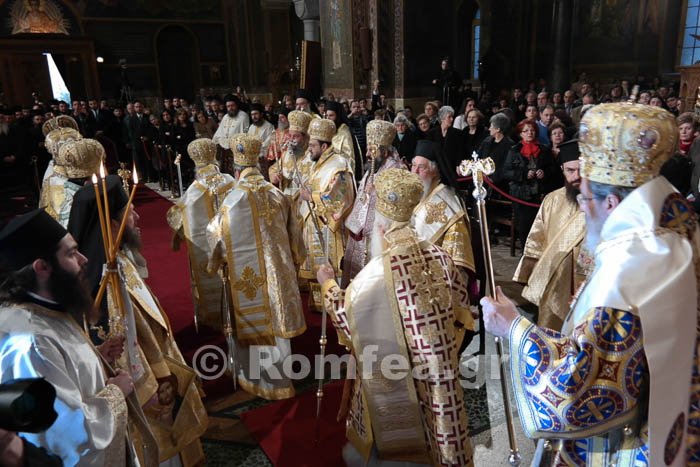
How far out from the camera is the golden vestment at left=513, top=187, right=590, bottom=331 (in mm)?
3553

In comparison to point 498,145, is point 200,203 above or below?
below

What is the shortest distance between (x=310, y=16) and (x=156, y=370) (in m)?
16.1

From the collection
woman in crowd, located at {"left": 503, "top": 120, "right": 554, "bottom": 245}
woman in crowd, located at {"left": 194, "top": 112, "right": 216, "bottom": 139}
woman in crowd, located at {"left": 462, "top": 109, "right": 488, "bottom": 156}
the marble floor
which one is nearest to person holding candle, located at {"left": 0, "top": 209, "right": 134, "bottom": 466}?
the marble floor

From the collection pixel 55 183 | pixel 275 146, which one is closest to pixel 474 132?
pixel 275 146

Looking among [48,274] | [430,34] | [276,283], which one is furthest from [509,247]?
[430,34]

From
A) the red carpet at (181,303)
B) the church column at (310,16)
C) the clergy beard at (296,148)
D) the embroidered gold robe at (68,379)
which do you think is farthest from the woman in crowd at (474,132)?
the church column at (310,16)

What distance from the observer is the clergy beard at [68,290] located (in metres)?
1.68

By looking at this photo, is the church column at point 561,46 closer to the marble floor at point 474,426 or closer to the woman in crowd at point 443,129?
the woman in crowd at point 443,129

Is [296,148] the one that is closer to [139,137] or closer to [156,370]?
[156,370]

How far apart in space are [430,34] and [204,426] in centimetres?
1368

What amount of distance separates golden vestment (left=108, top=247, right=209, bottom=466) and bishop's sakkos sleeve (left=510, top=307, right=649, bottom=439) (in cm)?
178

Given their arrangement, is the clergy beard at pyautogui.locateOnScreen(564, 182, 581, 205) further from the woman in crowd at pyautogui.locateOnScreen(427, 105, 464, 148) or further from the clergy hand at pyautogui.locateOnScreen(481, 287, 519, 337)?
the woman in crowd at pyautogui.locateOnScreen(427, 105, 464, 148)

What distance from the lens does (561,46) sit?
17.0 m

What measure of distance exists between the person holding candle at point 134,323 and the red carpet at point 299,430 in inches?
18.6
